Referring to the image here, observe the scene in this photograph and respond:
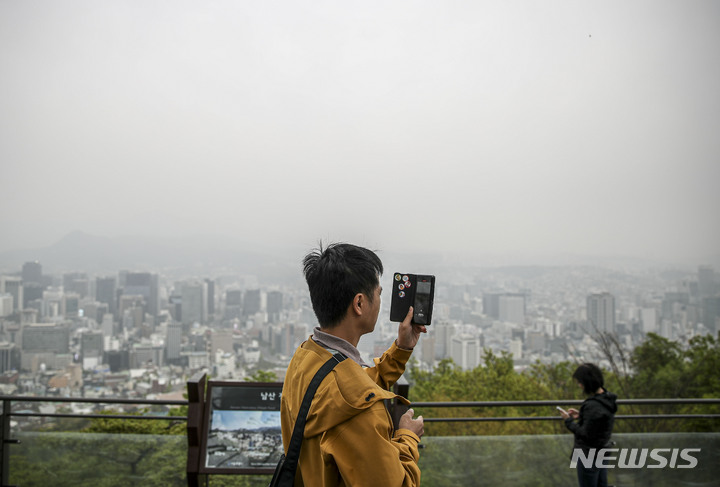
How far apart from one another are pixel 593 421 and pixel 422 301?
2.14 m

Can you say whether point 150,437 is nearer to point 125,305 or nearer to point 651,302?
point 125,305

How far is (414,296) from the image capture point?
4.81 ft

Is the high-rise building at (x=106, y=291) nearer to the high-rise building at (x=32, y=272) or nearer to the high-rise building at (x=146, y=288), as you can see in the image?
the high-rise building at (x=146, y=288)

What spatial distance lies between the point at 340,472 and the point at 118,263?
42.3 ft

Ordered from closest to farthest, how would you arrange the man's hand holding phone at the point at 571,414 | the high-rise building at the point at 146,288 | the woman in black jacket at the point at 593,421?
the woman in black jacket at the point at 593,421, the man's hand holding phone at the point at 571,414, the high-rise building at the point at 146,288

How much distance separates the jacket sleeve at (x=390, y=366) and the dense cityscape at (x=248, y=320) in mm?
6789

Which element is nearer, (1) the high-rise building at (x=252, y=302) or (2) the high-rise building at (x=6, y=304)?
(2) the high-rise building at (x=6, y=304)

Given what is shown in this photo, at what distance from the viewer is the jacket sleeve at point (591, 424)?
293 cm

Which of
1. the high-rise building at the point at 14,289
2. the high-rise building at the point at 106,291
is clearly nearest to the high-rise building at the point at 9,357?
the high-rise building at the point at 14,289

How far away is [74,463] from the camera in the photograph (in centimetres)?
327

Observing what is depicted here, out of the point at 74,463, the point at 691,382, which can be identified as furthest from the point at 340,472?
the point at 691,382

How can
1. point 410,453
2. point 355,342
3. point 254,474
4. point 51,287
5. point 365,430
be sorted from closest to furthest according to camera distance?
point 365,430
point 410,453
point 355,342
point 254,474
point 51,287

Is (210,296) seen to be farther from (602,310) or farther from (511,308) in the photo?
(602,310)

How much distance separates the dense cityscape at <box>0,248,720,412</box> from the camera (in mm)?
9391
